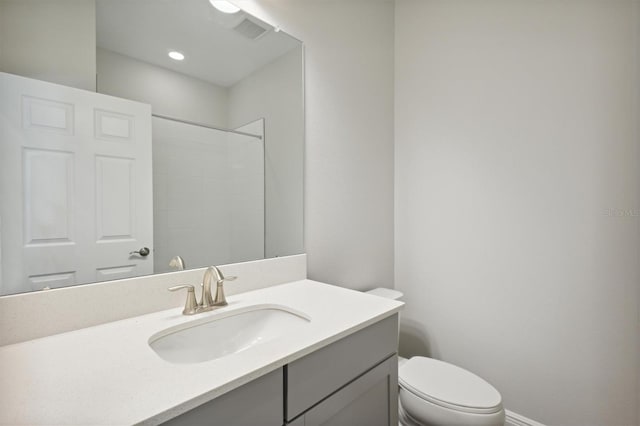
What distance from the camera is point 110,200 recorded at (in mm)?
864

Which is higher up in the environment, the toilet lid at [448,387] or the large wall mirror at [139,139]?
the large wall mirror at [139,139]

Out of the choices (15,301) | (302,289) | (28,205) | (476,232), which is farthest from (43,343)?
(476,232)

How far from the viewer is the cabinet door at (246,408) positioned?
1.72ft

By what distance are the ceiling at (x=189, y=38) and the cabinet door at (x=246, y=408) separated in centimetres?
103

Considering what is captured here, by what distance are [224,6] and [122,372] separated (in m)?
1.27

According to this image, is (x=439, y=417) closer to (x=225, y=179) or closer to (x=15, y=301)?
(x=225, y=179)

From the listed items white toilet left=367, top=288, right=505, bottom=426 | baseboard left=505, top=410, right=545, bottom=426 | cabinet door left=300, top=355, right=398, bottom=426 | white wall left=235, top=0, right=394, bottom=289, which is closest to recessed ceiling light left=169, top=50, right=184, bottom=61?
white wall left=235, top=0, right=394, bottom=289

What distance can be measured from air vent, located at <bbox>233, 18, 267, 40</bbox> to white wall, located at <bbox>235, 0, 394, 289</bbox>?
0.05 meters

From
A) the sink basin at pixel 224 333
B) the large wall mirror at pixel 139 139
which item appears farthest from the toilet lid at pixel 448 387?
the large wall mirror at pixel 139 139

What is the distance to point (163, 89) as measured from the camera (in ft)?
3.26

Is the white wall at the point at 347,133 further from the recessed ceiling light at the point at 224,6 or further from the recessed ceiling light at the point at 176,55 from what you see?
the recessed ceiling light at the point at 176,55

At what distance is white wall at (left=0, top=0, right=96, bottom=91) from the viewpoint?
729 mm

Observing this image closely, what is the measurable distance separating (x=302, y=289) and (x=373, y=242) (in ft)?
2.41

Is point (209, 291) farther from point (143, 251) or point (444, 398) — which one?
point (444, 398)
